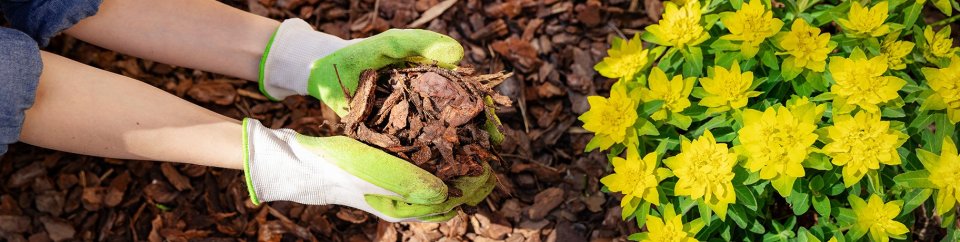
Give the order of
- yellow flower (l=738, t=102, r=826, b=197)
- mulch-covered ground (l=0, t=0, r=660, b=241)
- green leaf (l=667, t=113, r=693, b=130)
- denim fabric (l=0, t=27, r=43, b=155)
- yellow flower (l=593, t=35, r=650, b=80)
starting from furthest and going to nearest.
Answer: mulch-covered ground (l=0, t=0, r=660, b=241) < yellow flower (l=593, t=35, r=650, b=80) < green leaf (l=667, t=113, r=693, b=130) < yellow flower (l=738, t=102, r=826, b=197) < denim fabric (l=0, t=27, r=43, b=155)

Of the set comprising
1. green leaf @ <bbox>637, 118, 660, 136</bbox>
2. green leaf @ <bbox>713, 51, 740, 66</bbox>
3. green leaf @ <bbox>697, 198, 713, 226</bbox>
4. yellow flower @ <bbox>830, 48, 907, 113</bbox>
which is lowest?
green leaf @ <bbox>697, 198, 713, 226</bbox>

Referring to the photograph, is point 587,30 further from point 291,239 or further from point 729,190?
point 291,239

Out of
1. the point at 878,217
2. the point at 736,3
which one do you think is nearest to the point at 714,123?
the point at 736,3

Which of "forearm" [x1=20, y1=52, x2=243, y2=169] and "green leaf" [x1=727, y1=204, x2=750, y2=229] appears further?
"green leaf" [x1=727, y1=204, x2=750, y2=229]

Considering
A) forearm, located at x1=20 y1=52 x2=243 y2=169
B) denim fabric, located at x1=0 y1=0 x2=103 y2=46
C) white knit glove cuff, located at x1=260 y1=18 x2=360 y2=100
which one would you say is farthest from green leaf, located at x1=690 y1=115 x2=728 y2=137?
denim fabric, located at x1=0 y1=0 x2=103 y2=46

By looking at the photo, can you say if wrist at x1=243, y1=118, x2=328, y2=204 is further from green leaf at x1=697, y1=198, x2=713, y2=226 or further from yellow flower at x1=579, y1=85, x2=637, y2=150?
green leaf at x1=697, y1=198, x2=713, y2=226

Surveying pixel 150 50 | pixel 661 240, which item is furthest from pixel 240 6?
pixel 661 240
